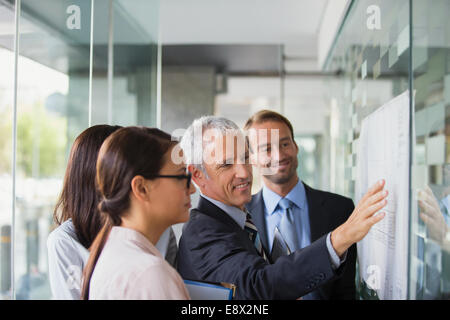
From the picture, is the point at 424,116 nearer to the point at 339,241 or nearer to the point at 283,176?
the point at 339,241

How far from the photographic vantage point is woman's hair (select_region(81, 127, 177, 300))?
112 cm

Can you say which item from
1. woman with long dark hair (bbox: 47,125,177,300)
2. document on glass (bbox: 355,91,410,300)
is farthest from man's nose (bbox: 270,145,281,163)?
woman with long dark hair (bbox: 47,125,177,300)

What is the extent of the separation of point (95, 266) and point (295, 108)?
465 cm

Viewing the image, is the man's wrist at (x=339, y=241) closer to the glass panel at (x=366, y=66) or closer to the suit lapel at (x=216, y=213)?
the suit lapel at (x=216, y=213)

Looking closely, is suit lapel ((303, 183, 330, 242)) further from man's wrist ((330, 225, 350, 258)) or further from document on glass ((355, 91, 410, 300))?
man's wrist ((330, 225, 350, 258))

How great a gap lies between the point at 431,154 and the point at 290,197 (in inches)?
34.6

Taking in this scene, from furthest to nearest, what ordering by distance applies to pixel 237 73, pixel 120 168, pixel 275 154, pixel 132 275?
1. pixel 237 73
2. pixel 275 154
3. pixel 120 168
4. pixel 132 275

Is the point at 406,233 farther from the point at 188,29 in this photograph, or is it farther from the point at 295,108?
the point at 295,108

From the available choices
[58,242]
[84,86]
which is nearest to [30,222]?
[84,86]

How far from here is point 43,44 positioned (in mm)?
2375

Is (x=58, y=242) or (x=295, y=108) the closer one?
(x=58, y=242)

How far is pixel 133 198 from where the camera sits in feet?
A: 3.70

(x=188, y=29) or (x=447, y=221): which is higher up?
(x=188, y=29)

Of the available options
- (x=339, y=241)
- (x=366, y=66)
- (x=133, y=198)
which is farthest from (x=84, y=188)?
(x=366, y=66)
